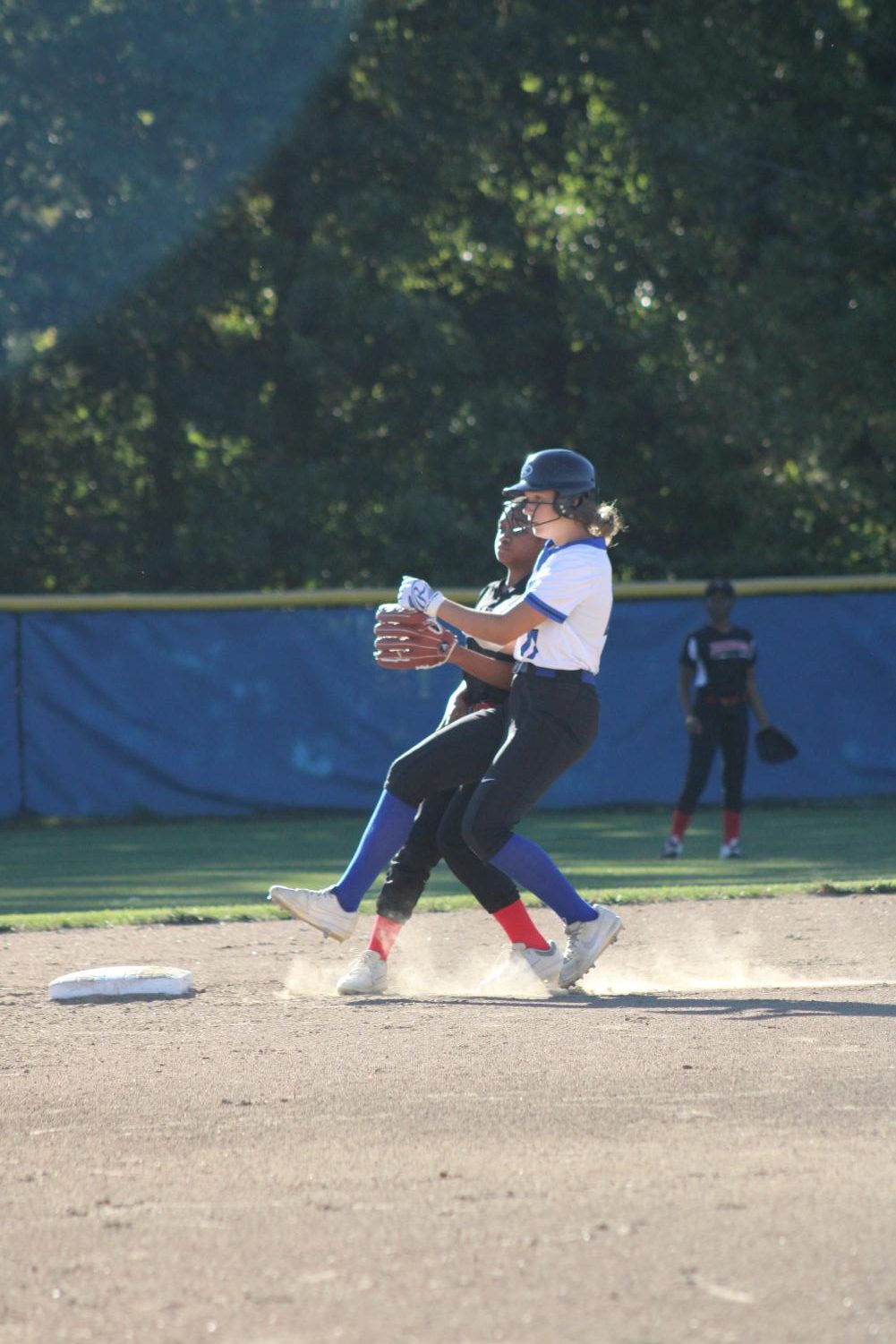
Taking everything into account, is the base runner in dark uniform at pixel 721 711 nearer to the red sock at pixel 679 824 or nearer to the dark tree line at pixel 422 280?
the red sock at pixel 679 824

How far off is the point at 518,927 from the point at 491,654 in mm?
1054

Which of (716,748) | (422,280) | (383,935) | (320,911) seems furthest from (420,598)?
(422,280)

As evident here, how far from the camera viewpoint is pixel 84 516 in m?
25.8

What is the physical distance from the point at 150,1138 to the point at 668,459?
69.0ft

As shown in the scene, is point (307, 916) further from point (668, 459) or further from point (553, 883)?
point (668, 459)

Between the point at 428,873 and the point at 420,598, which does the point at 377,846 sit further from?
the point at 420,598

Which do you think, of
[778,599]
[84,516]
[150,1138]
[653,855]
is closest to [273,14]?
[84,516]

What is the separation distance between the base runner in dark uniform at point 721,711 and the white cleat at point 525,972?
236 inches

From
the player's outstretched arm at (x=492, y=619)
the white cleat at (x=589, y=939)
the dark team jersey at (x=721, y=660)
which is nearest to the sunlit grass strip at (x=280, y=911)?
the dark team jersey at (x=721, y=660)

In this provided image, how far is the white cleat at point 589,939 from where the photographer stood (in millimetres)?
6734

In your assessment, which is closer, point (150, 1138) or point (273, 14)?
point (150, 1138)

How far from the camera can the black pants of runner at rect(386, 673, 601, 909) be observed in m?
6.51

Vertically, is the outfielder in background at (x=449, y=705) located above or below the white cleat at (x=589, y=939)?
above

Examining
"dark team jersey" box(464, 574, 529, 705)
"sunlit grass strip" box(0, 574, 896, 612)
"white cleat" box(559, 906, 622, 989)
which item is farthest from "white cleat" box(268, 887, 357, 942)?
"sunlit grass strip" box(0, 574, 896, 612)
